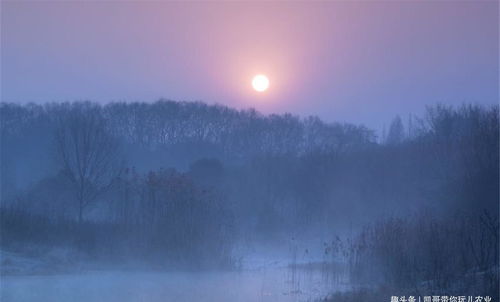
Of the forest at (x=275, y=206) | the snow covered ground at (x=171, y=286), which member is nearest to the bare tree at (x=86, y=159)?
the forest at (x=275, y=206)

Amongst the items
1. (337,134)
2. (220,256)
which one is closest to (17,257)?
(220,256)

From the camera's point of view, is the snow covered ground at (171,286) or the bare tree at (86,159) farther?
the bare tree at (86,159)

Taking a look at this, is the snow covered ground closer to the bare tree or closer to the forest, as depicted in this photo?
the forest

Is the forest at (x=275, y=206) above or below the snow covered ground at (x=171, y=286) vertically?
above

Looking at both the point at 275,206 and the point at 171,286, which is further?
the point at 275,206

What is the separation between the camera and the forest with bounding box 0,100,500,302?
13.0 metres

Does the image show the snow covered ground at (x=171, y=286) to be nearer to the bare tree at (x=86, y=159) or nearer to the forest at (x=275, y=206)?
the forest at (x=275, y=206)

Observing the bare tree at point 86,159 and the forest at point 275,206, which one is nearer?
the forest at point 275,206

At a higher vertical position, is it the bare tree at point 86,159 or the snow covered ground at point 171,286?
the bare tree at point 86,159

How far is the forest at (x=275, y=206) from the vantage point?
1296 cm

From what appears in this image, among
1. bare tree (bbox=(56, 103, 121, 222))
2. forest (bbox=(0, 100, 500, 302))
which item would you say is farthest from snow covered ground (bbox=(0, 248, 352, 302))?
bare tree (bbox=(56, 103, 121, 222))

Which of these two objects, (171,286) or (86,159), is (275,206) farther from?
(171,286)

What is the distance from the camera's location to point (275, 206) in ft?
97.5

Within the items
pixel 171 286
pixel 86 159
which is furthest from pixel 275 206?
pixel 171 286
